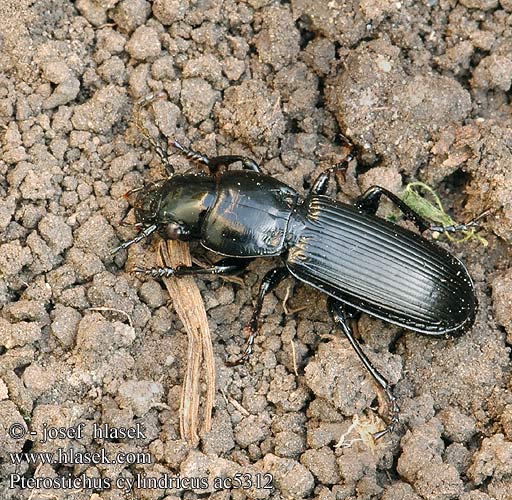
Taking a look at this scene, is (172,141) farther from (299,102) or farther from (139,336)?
(139,336)

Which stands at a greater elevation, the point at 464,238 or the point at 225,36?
the point at 225,36

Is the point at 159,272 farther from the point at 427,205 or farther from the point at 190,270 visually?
the point at 427,205

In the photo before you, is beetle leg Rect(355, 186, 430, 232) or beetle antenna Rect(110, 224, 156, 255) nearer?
beetle antenna Rect(110, 224, 156, 255)

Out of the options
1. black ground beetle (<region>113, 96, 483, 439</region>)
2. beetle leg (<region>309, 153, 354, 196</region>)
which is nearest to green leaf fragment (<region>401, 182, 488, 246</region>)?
black ground beetle (<region>113, 96, 483, 439</region>)

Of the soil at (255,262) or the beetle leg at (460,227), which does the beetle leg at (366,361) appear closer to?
the soil at (255,262)

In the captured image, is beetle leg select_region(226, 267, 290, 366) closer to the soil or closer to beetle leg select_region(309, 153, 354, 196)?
the soil

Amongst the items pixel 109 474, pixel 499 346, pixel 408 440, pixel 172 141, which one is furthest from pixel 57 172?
pixel 499 346
